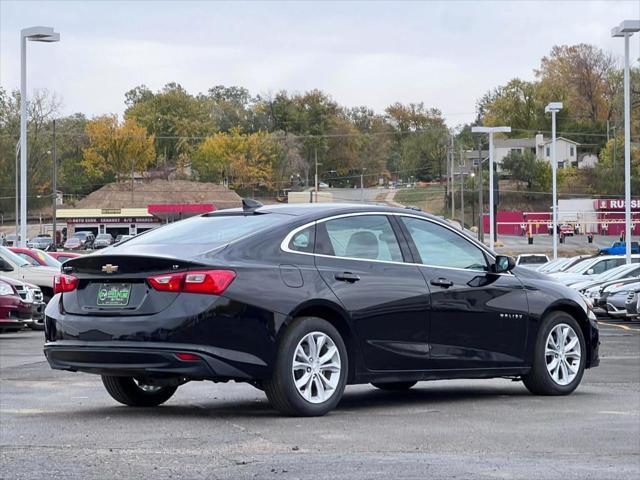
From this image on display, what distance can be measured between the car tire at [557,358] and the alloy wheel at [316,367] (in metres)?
2.41

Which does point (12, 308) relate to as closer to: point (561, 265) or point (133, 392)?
point (133, 392)

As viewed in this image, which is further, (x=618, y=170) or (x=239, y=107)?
(x=239, y=107)

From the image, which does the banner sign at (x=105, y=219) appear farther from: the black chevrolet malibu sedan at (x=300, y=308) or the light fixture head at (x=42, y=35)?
the black chevrolet malibu sedan at (x=300, y=308)

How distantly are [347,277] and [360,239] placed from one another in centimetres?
54

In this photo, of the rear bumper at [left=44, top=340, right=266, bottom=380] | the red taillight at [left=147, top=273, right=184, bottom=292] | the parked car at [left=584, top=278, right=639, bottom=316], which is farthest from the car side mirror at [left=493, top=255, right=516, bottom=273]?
the parked car at [left=584, top=278, right=639, bottom=316]

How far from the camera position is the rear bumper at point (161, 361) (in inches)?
340

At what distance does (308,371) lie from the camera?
9.05 m

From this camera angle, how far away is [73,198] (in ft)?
440

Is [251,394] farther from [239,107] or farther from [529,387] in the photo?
[239,107]

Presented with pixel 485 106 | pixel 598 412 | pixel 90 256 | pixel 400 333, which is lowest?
pixel 598 412

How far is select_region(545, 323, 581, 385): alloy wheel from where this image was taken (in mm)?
11070

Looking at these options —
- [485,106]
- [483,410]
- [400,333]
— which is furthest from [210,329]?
[485,106]

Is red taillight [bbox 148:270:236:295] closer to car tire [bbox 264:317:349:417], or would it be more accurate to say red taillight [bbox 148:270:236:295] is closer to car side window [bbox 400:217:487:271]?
car tire [bbox 264:317:349:417]

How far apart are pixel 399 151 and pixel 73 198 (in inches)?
1748
